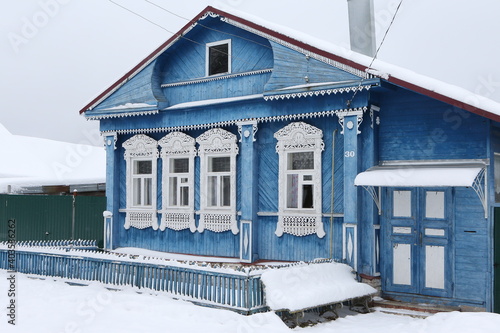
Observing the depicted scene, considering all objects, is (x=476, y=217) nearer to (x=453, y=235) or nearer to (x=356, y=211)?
(x=453, y=235)

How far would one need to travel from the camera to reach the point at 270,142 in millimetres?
13234

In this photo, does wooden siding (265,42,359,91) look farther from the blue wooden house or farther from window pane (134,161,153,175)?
window pane (134,161,153,175)

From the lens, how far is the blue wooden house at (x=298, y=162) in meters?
10.7

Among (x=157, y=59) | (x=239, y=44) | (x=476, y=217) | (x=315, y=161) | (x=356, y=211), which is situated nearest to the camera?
(x=476, y=217)

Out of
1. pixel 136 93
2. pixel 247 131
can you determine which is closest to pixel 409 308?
pixel 247 131

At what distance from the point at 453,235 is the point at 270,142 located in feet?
14.6

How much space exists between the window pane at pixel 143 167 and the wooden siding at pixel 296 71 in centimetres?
445

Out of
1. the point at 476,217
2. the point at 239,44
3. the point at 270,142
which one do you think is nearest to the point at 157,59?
the point at 239,44

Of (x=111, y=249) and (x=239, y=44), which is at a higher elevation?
(x=239, y=44)

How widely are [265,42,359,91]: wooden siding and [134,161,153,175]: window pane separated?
4.45 meters

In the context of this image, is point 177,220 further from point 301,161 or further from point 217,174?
point 301,161

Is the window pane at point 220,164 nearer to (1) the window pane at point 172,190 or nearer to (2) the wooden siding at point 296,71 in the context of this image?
(1) the window pane at point 172,190

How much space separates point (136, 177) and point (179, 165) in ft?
4.63

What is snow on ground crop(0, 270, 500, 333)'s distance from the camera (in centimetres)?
870
